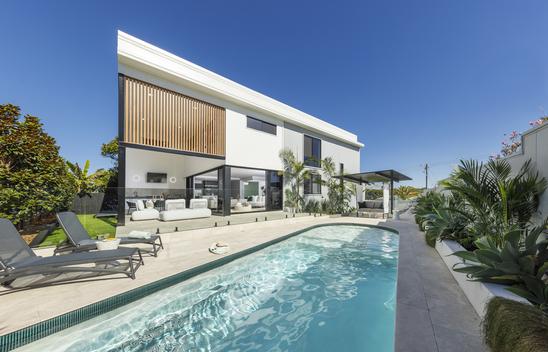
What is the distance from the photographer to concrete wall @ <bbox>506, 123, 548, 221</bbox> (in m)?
3.40

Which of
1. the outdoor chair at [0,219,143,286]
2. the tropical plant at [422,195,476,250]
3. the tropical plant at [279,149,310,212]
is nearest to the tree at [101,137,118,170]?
the tropical plant at [279,149,310,212]

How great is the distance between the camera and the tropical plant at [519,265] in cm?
216

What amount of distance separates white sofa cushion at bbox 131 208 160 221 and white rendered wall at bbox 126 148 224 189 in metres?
3.85

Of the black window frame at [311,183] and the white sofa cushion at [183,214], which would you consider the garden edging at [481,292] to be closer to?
the white sofa cushion at [183,214]

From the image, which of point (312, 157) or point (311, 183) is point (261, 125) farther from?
point (311, 183)

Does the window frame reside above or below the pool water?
above

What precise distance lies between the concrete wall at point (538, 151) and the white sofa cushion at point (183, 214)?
33.4 feet

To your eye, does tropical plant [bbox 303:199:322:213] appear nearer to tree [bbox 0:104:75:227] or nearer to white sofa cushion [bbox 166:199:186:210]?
white sofa cushion [bbox 166:199:186:210]

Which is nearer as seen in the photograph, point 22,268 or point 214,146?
point 22,268

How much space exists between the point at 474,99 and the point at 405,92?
13.2 ft

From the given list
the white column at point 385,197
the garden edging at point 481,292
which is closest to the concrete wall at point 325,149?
the white column at point 385,197

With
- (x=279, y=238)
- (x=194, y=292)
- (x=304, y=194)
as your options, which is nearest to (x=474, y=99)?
(x=304, y=194)

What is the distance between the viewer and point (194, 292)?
3.93 metres

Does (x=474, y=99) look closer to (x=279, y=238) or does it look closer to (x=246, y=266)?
(x=279, y=238)
